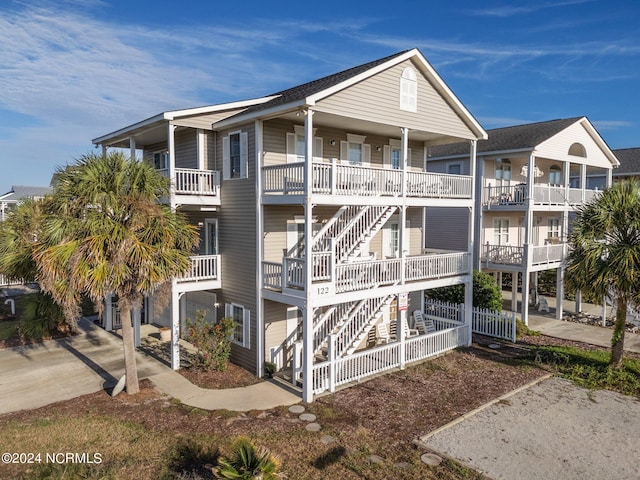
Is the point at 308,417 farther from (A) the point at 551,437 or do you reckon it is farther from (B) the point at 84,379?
(B) the point at 84,379

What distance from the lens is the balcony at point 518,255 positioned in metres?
22.0

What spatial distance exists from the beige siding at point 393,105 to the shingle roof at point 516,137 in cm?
564

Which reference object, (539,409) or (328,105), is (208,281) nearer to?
(328,105)

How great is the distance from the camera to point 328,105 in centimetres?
1353

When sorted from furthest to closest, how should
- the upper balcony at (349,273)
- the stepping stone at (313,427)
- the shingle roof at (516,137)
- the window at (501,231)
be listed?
the window at (501,231)
the shingle roof at (516,137)
the upper balcony at (349,273)
the stepping stone at (313,427)

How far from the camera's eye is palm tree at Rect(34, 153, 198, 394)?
11258 mm

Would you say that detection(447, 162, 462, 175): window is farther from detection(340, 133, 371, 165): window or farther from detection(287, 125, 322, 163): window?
detection(287, 125, 322, 163): window

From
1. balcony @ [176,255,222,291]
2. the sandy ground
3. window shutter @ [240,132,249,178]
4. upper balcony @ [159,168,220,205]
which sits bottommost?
the sandy ground

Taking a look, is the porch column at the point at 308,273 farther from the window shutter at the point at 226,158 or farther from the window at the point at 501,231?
the window at the point at 501,231

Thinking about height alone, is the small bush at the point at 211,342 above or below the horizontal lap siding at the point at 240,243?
below

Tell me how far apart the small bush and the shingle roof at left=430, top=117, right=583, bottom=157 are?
1575 cm

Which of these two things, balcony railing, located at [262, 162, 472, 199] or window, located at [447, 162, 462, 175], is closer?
balcony railing, located at [262, 162, 472, 199]

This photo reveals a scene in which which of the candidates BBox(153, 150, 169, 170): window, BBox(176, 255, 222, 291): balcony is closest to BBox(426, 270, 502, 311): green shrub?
BBox(176, 255, 222, 291): balcony

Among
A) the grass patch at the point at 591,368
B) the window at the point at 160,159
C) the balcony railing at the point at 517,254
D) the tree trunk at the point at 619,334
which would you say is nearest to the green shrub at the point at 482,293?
the balcony railing at the point at 517,254
